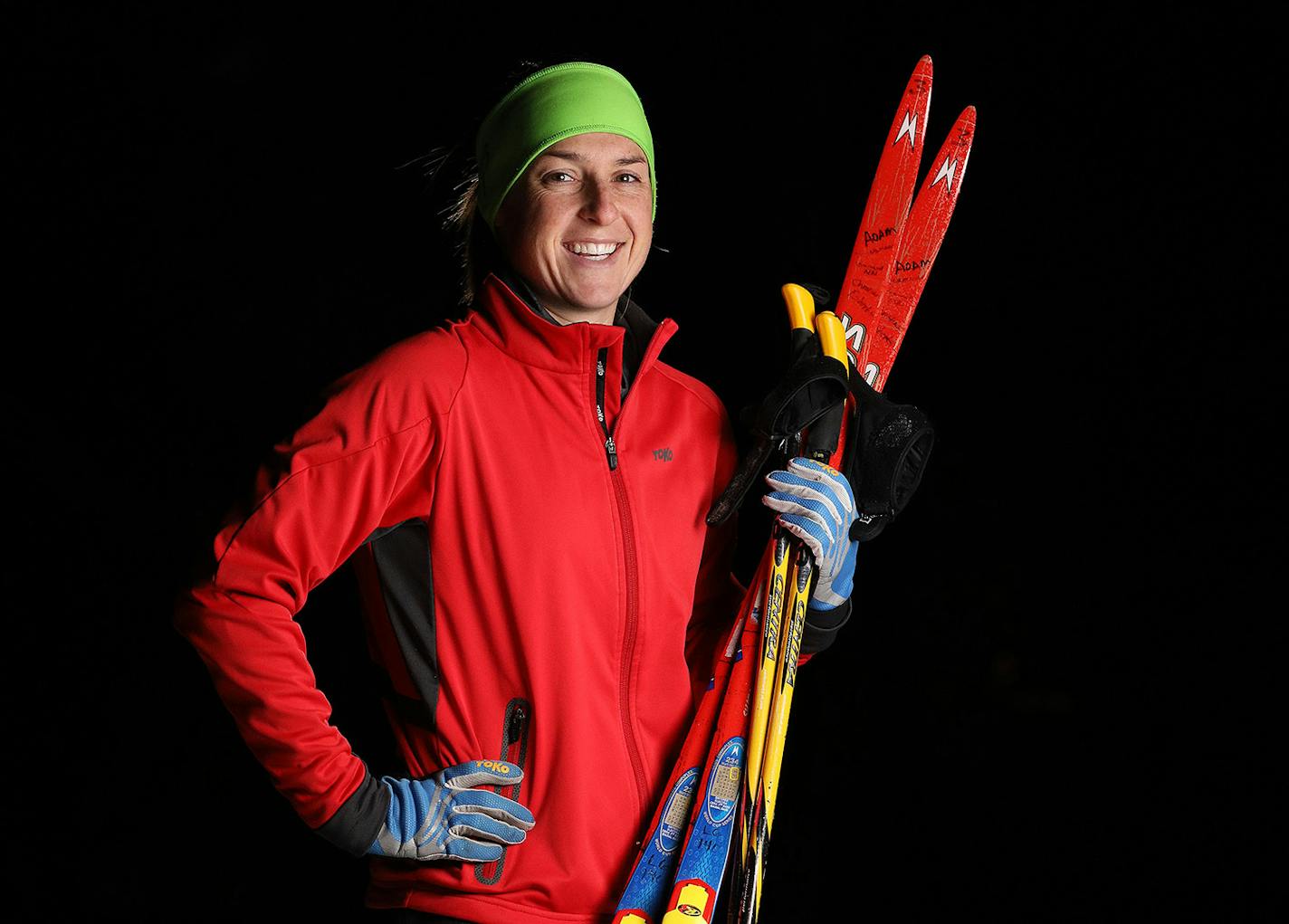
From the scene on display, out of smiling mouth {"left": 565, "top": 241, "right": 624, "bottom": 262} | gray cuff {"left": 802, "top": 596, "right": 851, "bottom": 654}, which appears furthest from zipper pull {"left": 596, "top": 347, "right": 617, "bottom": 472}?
gray cuff {"left": 802, "top": 596, "right": 851, "bottom": 654}

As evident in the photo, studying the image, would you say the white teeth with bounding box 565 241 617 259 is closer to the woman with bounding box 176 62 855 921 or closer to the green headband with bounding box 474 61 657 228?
the woman with bounding box 176 62 855 921

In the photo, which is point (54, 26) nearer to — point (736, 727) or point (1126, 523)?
point (736, 727)

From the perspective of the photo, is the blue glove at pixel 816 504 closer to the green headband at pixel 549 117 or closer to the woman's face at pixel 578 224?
the woman's face at pixel 578 224

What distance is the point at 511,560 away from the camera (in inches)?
63.4

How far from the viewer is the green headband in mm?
1700

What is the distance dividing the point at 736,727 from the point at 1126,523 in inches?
39.9

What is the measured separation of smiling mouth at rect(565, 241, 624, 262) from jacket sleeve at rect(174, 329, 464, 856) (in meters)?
0.25

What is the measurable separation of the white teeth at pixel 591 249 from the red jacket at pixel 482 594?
3.6 inches

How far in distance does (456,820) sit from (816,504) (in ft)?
1.84

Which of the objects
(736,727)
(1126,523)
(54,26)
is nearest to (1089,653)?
(1126,523)

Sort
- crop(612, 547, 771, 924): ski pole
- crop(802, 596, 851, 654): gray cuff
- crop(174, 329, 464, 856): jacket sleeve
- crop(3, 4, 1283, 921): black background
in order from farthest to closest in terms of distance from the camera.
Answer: crop(3, 4, 1283, 921): black background
crop(802, 596, 851, 654): gray cuff
crop(612, 547, 771, 924): ski pole
crop(174, 329, 464, 856): jacket sleeve

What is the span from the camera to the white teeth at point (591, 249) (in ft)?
5.55

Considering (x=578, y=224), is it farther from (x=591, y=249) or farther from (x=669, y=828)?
(x=669, y=828)

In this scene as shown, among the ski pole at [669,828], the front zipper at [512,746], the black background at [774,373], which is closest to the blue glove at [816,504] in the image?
the ski pole at [669,828]
